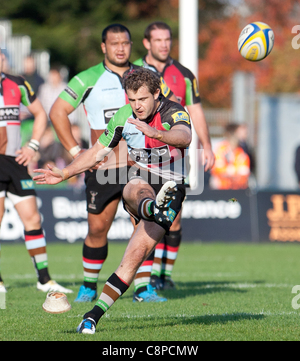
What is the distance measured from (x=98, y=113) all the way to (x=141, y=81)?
72.2 inches

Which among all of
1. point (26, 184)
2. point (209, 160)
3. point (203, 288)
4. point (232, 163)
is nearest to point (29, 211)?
point (26, 184)

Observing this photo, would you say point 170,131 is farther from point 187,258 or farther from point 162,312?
point 187,258

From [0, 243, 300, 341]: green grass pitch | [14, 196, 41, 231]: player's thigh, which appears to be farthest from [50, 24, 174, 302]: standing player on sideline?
[14, 196, 41, 231]: player's thigh

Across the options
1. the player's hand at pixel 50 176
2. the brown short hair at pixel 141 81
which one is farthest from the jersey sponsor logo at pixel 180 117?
the player's hand at pixel 50 176

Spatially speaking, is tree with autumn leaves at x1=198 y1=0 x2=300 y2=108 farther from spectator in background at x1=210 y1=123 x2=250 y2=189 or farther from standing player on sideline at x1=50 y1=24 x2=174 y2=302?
standing player on sideline at x1=50 y1=24 x2=174 y2=302

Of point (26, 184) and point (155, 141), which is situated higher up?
point (155, 141)

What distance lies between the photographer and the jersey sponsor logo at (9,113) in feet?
25.0

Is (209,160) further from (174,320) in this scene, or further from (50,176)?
(50,176)

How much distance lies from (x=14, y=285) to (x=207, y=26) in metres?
29.4

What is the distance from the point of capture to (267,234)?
14.2 m

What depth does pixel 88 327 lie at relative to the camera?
4898 millimetres

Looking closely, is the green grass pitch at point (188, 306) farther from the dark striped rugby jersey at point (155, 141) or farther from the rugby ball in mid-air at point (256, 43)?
the rugby ball in mid-air at point (256, 43)
